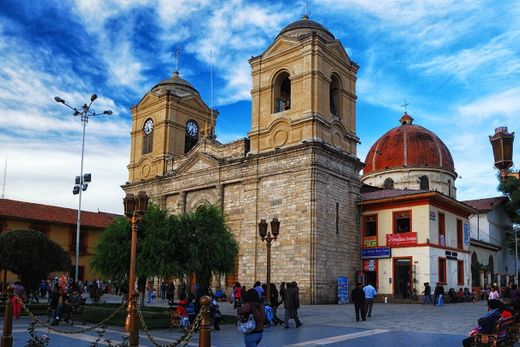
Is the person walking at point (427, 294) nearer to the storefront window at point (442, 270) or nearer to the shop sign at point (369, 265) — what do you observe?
the storefront window at point (442, 270)

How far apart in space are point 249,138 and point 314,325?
1711cm

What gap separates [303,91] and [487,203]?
29748mm

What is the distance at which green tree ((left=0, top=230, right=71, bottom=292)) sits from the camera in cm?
2272

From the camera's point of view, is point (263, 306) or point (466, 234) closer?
point (263, 306)

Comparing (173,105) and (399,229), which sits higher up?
(173,105)

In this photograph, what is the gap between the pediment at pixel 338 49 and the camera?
105 ft

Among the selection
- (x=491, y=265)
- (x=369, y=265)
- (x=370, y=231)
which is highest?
(x=370, y=231)

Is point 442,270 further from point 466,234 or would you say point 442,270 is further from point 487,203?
point 487,203

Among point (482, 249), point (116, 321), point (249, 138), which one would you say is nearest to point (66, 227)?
point (249, 138)

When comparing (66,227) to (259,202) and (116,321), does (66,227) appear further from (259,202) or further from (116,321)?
(116,321)

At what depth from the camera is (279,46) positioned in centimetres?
3247

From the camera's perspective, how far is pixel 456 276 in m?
33.8

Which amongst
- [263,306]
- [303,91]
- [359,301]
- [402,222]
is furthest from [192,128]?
[263,306]

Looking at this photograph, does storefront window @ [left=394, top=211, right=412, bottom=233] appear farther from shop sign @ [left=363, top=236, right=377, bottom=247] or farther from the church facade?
the church facade
